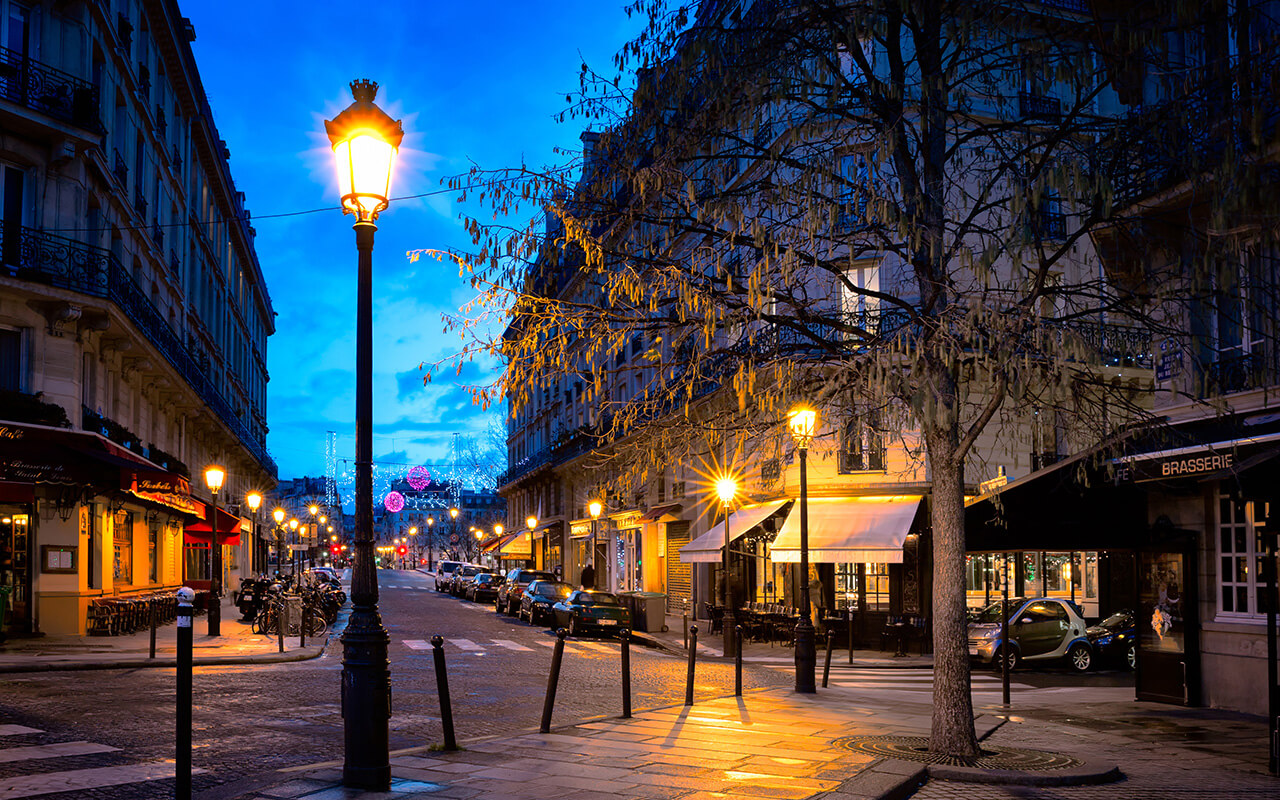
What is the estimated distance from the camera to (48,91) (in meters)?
23.4

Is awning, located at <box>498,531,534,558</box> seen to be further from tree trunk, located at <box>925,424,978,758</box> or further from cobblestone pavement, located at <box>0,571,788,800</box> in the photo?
tree trunk, located at <box>925,424,978,758</box>

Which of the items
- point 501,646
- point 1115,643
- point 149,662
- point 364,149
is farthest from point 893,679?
point 364,149

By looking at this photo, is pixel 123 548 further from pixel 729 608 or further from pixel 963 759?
pixel 963 759

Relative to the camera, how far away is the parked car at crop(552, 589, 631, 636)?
29.0 meters

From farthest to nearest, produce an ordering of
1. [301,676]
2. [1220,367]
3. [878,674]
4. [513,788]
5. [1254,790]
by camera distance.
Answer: [878,674]
[301,676]
[1220,367]
[1254,790]
[513,788]

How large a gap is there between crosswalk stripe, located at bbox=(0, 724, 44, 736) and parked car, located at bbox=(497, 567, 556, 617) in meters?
25.5

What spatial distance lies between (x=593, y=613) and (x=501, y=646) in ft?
16.4

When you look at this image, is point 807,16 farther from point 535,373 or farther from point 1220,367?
point 1220,367

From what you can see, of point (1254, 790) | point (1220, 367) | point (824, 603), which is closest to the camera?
point (1254, 790)

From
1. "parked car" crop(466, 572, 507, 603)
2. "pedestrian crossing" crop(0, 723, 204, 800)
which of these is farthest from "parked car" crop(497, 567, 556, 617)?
"pedestrian crossing" crop(0, 723, 204, 800)

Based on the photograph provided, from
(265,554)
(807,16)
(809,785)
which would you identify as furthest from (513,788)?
(265,554)

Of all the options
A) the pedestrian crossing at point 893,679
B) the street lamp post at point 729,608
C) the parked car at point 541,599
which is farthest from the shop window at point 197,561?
the pedestrian crossing at point 893,679

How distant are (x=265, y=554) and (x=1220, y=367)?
72.7 meters

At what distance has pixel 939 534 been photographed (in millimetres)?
9961
